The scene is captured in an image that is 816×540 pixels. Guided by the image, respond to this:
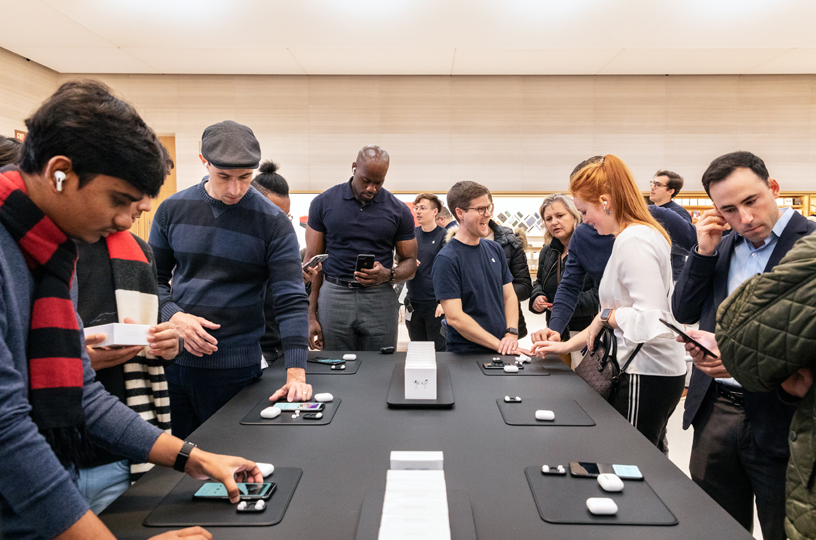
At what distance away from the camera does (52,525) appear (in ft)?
2.32

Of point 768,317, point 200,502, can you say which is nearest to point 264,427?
point 200,502

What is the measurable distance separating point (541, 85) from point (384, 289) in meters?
4.46

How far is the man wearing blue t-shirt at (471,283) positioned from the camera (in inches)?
91.7

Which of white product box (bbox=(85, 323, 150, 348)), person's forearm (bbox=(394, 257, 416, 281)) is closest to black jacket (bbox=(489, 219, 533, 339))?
person's forearm (bbox=(394, 257, 416, 281))

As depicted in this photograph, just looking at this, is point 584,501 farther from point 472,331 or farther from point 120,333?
point 472,331

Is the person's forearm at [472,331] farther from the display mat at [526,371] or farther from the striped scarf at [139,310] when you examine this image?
the striped scarf at [139,310]

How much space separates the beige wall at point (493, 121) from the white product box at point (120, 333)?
5218 millimetres

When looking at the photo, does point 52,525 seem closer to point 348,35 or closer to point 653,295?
point 653,295

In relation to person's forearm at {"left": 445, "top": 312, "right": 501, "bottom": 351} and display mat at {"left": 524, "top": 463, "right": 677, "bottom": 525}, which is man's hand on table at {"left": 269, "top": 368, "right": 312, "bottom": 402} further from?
person's forearm at {"left": 445, "top": 312, "right": 501, "bottom": 351}

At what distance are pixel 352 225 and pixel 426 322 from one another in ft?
4.36

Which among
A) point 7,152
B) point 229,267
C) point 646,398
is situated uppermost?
point 7,152

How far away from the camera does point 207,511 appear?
929 millimetres

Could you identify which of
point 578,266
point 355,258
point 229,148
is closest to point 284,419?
point 229,148

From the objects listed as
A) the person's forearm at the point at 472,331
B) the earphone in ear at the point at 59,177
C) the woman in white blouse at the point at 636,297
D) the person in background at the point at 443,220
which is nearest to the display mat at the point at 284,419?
the earphone in ear at the point at 59,177
